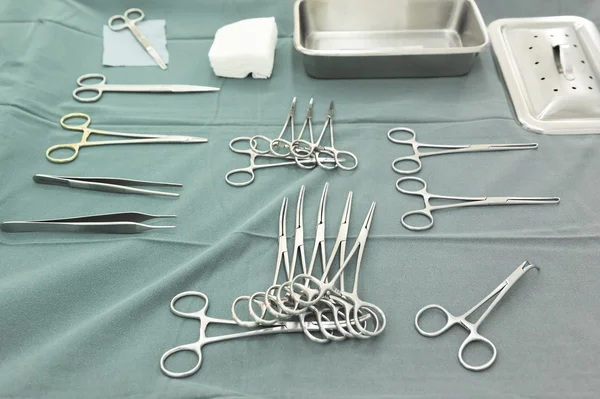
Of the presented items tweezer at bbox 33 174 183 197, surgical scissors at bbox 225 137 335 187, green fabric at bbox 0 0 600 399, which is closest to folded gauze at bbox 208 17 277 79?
green fabric at bbox 0 0 600 399

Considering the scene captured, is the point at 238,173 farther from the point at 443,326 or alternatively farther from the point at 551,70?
the point at 551,70

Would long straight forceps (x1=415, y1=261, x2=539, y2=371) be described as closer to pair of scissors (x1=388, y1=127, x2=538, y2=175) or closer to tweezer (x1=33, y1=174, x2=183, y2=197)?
pair of scissors (x1=388, y1=127, x2=538, y2=175)

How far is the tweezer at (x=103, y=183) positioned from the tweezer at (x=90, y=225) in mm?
76

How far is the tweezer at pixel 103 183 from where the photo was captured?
39.1 inches

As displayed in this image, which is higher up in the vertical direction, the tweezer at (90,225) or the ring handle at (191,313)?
the tweezer at (90,225)

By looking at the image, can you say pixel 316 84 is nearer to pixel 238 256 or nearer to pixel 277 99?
pixel 277 99

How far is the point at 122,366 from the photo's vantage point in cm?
75

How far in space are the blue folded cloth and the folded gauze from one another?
16 centimetres

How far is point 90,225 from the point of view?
91cm

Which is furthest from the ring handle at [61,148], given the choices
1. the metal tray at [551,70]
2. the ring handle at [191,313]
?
the metal tray at [551,70]

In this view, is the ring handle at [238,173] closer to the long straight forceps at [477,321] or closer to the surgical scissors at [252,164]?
the surgical scissors at [252,164]

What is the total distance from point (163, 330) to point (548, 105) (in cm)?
91

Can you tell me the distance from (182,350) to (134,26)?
943 millimetres

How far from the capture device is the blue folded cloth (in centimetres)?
130
